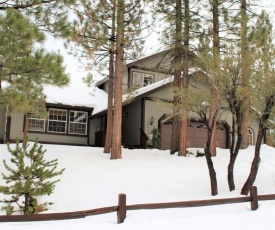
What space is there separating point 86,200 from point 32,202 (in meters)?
2.28

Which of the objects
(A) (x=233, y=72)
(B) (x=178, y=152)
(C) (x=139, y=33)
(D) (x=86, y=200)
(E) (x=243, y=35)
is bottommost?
(D) (x=86, y=200)

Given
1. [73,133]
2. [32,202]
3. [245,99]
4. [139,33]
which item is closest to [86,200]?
[32,202]

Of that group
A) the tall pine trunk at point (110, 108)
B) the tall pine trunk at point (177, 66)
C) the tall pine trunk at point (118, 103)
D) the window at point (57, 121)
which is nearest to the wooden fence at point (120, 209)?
the tall pine trunk at point (118, 103)

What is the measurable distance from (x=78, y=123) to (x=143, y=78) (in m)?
5.20

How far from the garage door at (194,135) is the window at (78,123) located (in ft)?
16.8

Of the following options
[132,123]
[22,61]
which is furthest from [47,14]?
[132,123]

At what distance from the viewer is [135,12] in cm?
1536

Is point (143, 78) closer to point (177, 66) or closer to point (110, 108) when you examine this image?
point (110, 108)

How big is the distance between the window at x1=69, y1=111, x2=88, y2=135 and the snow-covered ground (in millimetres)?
4559

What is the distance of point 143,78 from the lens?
23438 mm

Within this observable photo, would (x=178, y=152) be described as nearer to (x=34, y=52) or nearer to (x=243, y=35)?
(x=243, y=35)

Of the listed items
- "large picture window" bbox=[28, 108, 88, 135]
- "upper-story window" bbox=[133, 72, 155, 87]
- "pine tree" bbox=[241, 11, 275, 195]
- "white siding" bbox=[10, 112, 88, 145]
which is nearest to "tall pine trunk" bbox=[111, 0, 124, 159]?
"pine tree" bbox=[241, 11, 275, 195]

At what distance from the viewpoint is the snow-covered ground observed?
23.6 ft

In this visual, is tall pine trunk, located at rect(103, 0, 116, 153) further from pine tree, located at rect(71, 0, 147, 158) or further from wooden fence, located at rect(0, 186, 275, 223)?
wooden fence, located at rect(0, 186, 275, 223)
